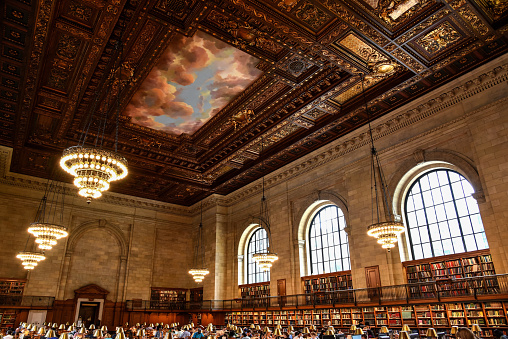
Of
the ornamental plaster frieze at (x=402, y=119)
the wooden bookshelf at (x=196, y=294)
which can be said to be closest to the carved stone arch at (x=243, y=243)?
the ornamental plaster frieze at (x=402, y=119)

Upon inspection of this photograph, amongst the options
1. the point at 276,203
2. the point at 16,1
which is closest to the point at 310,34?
the point at 16,1

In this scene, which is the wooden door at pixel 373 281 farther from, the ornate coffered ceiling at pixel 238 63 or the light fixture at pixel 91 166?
the light fixture at pixel 91 166


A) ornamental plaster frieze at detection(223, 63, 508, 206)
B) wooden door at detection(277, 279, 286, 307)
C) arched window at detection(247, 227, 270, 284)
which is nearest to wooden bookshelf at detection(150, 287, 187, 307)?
arched window at detection(247, 227, 270, 284)

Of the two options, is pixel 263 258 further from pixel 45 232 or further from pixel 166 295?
pixel 166 295

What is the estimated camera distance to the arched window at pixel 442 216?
9.76 meters

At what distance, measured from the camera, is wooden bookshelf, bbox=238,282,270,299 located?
15.8 m

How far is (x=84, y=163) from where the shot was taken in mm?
6707

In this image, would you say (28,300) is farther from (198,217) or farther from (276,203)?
(276,203)

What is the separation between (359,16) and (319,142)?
653 cm

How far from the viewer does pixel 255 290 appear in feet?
53.6

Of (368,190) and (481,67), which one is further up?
(481,67)

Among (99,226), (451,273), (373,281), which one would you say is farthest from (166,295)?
(451,273)

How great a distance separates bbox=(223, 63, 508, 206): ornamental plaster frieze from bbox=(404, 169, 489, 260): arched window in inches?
63.8

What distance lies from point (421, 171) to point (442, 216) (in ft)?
4.95
